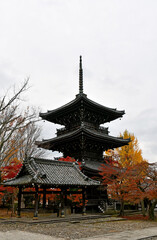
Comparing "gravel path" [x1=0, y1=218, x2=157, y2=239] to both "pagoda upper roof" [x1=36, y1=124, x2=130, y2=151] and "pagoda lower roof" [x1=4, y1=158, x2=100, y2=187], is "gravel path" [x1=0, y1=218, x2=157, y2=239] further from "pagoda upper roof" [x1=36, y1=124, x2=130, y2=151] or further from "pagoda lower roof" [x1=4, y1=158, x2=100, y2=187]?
"pagoda upper roof" [x1=36, y1=124, x2=130, y2=151]

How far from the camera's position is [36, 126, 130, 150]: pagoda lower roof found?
2832 centimetres

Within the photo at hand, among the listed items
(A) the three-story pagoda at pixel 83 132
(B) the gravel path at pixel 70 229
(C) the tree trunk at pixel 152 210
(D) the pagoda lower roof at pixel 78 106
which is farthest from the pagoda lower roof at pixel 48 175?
(D) the pagoda lower roof at pixel 78 106

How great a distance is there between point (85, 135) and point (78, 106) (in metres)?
5.00

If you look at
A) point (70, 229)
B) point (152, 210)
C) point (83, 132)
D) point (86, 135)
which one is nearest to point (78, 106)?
point (86, 135)

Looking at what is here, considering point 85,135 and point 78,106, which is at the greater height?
point 78,106

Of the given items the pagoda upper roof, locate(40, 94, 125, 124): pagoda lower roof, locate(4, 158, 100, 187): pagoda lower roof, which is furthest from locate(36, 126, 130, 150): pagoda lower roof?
locate(4, 158, 100, 187): pagoda lower roof

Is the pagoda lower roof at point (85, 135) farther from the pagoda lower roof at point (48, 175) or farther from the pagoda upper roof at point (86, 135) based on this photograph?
the pagoda lower roof at point (48, 175)

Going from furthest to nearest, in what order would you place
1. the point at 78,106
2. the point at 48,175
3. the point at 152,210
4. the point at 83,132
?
the point at 78,106 < the point at 83,132 < the point at 152,210 < the point at 48,175

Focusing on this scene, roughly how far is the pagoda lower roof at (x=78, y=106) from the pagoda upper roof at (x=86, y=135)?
349cm

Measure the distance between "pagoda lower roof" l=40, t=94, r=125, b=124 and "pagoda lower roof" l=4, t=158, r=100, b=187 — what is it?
36.7ft

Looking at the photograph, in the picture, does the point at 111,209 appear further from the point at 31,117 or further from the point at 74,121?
the point at 31,117

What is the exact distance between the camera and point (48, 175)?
18.4m

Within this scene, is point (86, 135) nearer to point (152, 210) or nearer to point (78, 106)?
point (78, 106)

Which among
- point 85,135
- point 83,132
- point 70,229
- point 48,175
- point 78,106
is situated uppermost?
point 78,106
